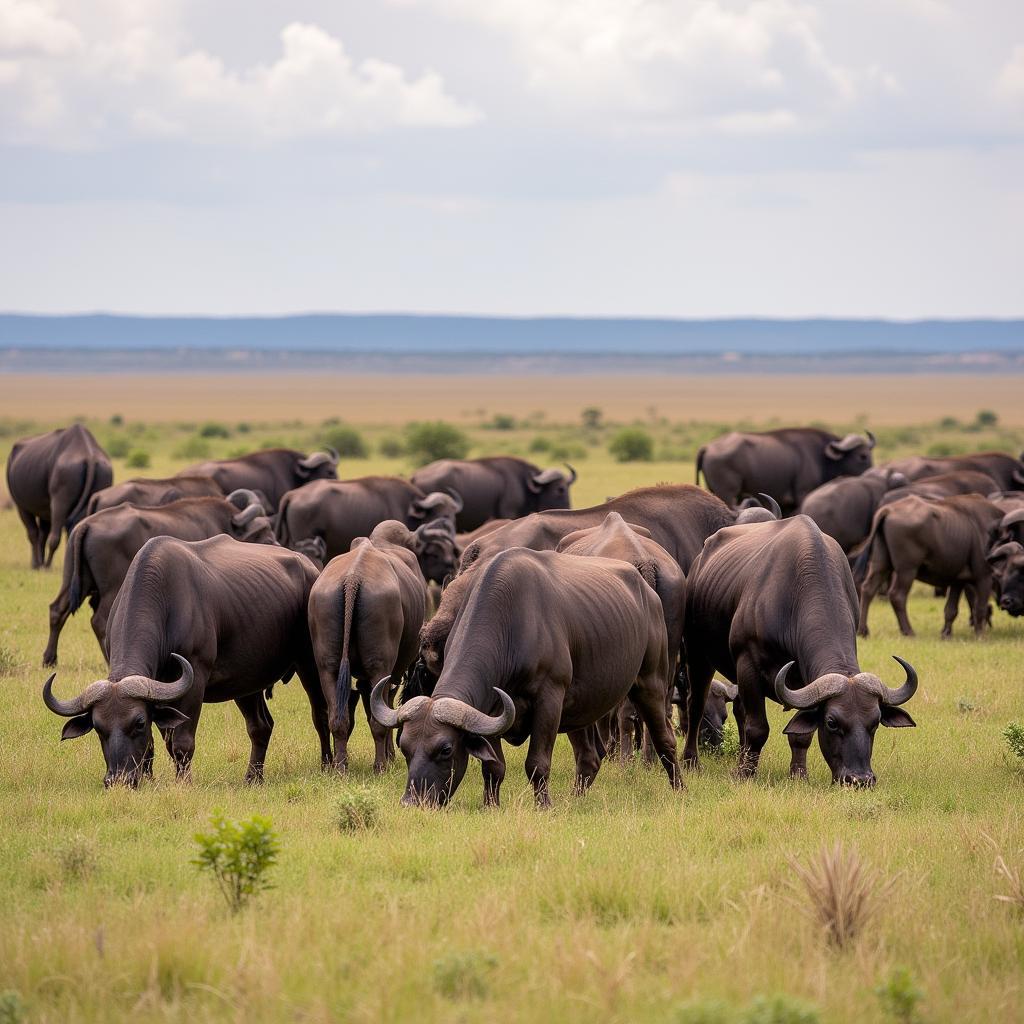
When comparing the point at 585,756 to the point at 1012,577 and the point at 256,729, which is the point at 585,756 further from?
the point at 1012,577

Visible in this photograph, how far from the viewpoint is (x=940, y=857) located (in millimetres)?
8688

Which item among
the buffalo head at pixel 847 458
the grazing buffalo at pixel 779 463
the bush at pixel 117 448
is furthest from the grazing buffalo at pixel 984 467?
the bush at pixel 117 448

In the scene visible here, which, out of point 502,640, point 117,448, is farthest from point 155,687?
point 117,448

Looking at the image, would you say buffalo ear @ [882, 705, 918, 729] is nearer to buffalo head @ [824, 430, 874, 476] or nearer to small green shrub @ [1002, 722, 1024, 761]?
small green shrub @ [1002, 722, 1024, 761]

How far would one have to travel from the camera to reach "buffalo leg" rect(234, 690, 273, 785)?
37.4ft

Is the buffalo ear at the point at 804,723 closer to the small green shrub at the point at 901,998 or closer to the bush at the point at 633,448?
the small green shrub at the point at 901,998

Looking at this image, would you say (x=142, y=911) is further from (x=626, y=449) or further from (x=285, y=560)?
(x=626, y=449)

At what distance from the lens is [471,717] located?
9.32 metres

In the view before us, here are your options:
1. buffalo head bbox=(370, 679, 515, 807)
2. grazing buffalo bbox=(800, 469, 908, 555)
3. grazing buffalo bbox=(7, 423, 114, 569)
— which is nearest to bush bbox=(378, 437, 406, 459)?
grazing buffalo bbox=(7, 423, 114, 569)

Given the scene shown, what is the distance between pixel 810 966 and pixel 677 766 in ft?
14.6

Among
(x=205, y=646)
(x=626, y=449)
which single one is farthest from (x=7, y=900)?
(x=626, y=449)

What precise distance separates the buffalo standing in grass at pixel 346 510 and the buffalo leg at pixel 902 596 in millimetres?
6111

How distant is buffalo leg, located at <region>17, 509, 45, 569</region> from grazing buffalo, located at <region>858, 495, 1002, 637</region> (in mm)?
13042

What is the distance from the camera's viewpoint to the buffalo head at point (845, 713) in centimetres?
1038
